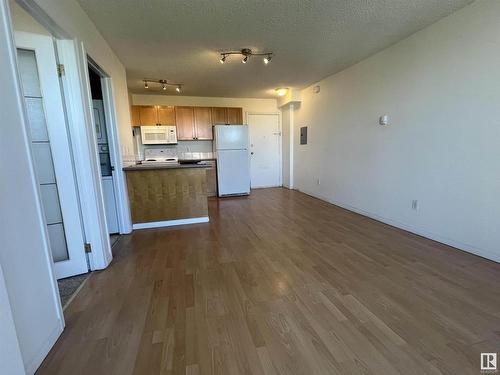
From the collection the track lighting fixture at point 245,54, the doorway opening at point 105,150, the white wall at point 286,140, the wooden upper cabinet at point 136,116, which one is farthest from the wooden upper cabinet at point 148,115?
the white wall at point 286,140

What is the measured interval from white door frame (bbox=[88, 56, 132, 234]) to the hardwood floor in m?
0.52

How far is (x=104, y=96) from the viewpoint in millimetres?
2881

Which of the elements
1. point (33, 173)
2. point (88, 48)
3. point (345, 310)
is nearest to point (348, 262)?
point (345, 310)

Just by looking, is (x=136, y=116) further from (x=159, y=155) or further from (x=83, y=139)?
(x=83, y=139)

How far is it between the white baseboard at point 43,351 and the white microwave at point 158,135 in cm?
452

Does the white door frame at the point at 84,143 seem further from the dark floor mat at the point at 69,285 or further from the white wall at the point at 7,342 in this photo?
the white wall at the point at 7,342

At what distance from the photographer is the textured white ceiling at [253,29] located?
2.19 metres

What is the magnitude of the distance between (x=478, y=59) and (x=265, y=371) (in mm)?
3158

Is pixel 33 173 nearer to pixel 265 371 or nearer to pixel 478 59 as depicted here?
pixel 265 371

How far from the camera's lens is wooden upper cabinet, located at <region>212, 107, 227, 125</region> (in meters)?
5.77

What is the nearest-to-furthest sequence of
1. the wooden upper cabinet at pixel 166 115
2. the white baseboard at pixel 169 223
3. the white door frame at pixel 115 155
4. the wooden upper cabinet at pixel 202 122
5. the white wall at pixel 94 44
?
the white wall at pixel 94 44 → the white door frame at pixel 115 155 → the white baseboard at pixel 169 223 → the wooden upper cabinet at pixel 166 115 → the wooden upper cabinet at pixel 202 122

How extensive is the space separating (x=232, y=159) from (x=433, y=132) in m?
3.73

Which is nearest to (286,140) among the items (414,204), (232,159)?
(232,159)

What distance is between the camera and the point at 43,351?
4.24 ft
